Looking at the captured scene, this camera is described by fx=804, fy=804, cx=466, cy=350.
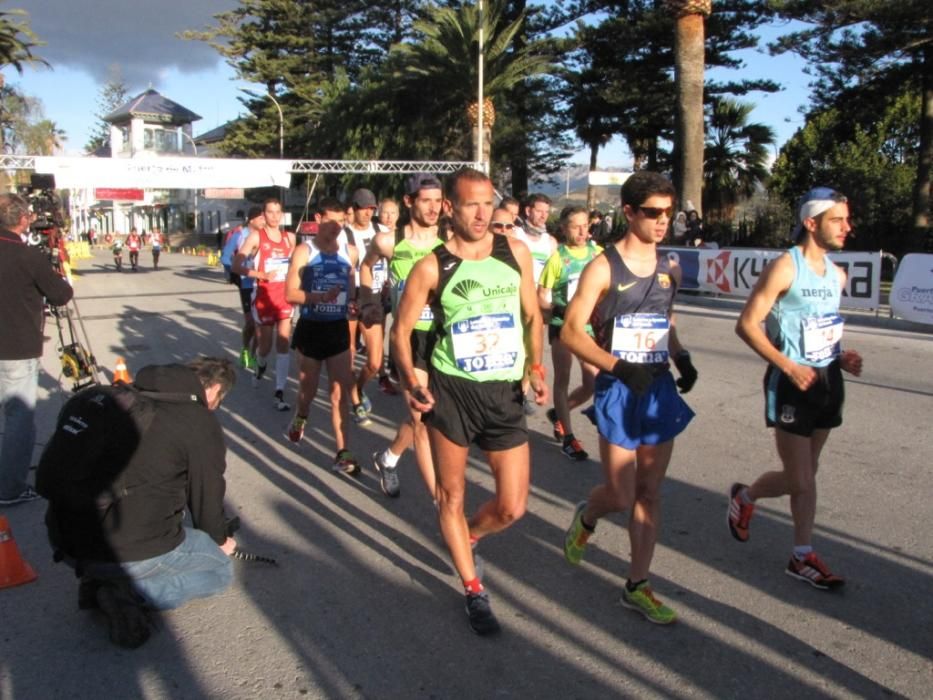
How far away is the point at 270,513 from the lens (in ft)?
16.2

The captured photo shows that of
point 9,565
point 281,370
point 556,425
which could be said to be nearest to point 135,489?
point 9,565

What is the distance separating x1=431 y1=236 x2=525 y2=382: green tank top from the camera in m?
3.37

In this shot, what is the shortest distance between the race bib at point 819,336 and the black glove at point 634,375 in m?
0.97

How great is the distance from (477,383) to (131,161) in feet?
74.8

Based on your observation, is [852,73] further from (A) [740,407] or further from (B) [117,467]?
(B) [117,467]

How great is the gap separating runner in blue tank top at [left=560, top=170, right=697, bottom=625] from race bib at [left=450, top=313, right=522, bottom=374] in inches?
10.0

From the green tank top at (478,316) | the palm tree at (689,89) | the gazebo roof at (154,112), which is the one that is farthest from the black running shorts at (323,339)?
the gazebo roof at (154,112)

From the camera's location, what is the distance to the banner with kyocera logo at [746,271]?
42.5 ft

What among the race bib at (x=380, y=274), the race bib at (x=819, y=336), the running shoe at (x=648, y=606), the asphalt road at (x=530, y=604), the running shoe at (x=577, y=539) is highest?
the race bib at (x=380, y=274)

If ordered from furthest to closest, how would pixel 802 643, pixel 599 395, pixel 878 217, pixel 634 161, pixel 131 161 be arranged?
pixel 634 161
pixel 878 217
pixel 131 161
pixel 599 395
pixel 802 643

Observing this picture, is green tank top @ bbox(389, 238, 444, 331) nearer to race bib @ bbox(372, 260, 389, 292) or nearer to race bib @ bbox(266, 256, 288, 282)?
race bib @ bbox(372, 260, 389, 292)

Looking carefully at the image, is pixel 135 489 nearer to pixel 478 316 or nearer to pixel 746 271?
pixel 478 316

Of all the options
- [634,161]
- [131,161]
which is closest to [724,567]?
[131,161]

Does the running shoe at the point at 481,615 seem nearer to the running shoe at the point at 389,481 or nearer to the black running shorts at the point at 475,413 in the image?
the black running shorts at the point at 475,413
